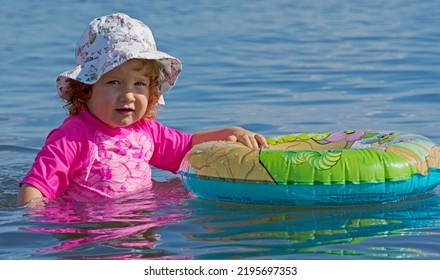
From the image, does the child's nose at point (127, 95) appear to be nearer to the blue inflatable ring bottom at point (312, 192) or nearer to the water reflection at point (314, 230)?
the blue inflatable ring bottom at point (312, 192)

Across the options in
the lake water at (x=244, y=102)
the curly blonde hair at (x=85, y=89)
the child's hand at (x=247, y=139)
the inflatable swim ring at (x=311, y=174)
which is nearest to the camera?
the lake water at (x=244, y=102)

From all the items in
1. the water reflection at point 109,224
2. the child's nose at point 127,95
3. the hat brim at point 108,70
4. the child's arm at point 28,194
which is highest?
the hat brim at point 108,70

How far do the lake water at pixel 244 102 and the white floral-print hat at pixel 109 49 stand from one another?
1.41 ft

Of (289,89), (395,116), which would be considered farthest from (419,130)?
(289,89)

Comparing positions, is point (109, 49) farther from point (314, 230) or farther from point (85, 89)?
point (314, 230)

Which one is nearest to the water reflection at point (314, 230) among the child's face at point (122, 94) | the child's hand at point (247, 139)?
the child's hand at point (247, 139)

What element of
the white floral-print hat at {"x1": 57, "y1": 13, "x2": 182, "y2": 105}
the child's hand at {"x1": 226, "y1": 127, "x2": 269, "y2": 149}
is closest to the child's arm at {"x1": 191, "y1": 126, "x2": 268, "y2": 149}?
the child's hand at {"x1": 226, "y1": 127, "x2": 269, "y2": 149}

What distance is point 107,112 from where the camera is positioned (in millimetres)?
5574

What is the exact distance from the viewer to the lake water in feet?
15.7

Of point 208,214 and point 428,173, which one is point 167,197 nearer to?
point 208,214

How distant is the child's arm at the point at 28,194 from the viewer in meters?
5.39

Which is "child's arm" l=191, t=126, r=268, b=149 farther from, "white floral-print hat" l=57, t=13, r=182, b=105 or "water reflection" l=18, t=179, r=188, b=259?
"white floral-print hat" l=57, t=13, r=182, b=105

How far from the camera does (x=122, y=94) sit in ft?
18.1

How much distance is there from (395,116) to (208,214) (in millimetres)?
3492
